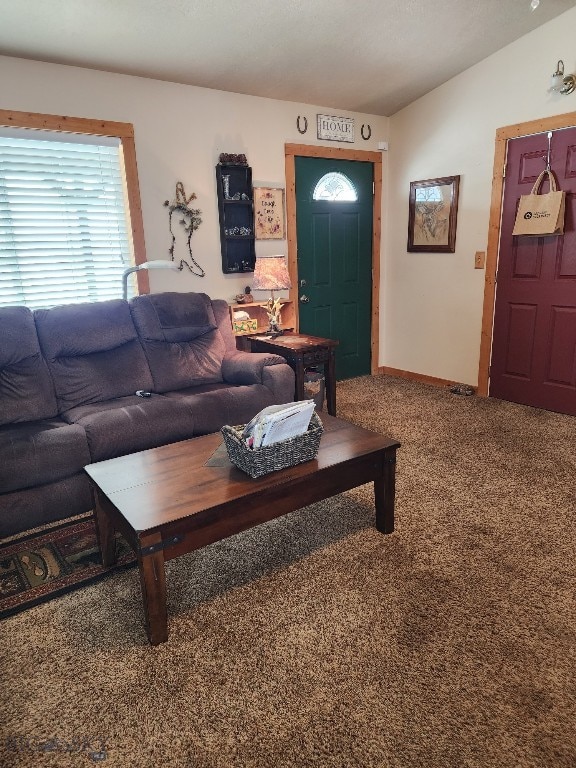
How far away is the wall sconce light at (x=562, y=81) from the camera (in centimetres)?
340

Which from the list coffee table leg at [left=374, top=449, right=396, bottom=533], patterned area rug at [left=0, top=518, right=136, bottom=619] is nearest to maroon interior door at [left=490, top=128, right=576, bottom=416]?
coffee table leg at [left=374, top=449, right=396, bottom=533]

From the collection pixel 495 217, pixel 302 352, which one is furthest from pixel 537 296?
pixel 302 352

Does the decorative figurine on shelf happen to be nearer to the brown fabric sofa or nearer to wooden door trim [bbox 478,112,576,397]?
the brown fabric sofa

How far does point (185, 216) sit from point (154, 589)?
285 cm

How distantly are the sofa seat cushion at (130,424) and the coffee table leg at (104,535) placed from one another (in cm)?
50

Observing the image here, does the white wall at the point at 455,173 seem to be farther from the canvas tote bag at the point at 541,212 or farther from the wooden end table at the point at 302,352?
the wooden end table at the point at 302,352

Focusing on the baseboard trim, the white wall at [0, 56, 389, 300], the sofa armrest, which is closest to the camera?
the white wall at [0, 56, 389, 300]

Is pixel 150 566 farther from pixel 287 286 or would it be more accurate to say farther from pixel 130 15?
pixel 130 15

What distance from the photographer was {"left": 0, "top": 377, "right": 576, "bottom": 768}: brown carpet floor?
133cm

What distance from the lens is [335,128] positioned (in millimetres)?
4430

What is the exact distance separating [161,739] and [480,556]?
4.60ft

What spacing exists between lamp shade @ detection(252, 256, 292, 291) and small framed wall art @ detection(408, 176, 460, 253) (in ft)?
5.18

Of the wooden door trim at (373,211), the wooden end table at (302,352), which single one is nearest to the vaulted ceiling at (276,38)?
the wooden door trim at (373,211)

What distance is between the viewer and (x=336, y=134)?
→ 445cm
